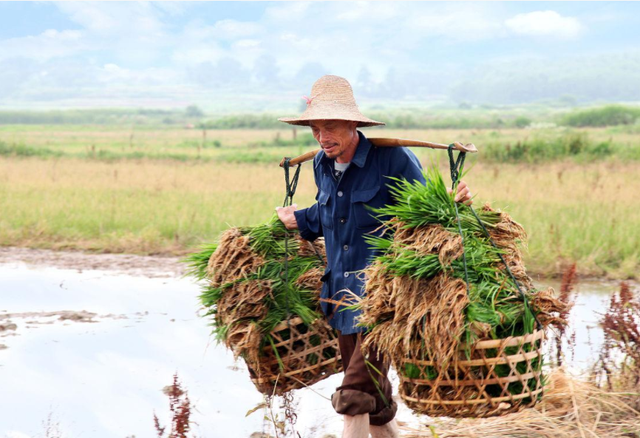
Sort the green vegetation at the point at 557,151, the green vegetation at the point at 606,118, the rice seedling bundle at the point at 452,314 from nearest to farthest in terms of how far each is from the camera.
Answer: the rice seedling bundle at the point at 452,314 → the green vegetation at the point at 557,151 → the green vegetation at the point at 606,118

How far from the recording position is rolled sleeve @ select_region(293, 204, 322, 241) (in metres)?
3.67

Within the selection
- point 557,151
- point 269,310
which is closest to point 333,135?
point 269,310

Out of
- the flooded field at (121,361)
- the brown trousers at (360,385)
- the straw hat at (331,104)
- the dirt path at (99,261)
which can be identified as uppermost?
the straw hat at (331,104)

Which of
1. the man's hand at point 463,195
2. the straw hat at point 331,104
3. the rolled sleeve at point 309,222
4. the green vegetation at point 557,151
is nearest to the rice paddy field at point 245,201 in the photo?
the green vegetation at point 557,151

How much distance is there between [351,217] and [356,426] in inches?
34.4

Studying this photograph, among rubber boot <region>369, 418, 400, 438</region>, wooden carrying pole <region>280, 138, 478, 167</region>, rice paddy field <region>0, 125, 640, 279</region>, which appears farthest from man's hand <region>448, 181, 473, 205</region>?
rice paddy field <region>0, 125, 640, 279</region>

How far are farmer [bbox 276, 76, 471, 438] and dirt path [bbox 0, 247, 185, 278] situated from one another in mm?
4499

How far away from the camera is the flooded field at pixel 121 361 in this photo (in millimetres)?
4258

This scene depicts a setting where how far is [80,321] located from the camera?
20.2 feet

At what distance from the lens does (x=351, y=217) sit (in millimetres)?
3414

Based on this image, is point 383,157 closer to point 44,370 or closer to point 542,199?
point 44,370

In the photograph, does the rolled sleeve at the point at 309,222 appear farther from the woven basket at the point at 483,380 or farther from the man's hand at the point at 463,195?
the woven basket at the point at 483,380

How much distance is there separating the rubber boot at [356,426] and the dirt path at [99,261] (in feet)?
15.3

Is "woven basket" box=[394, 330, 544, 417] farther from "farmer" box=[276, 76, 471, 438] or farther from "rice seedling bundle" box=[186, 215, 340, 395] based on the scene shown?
"rice seedling bundle" box=[186, 215, 340, 395]
